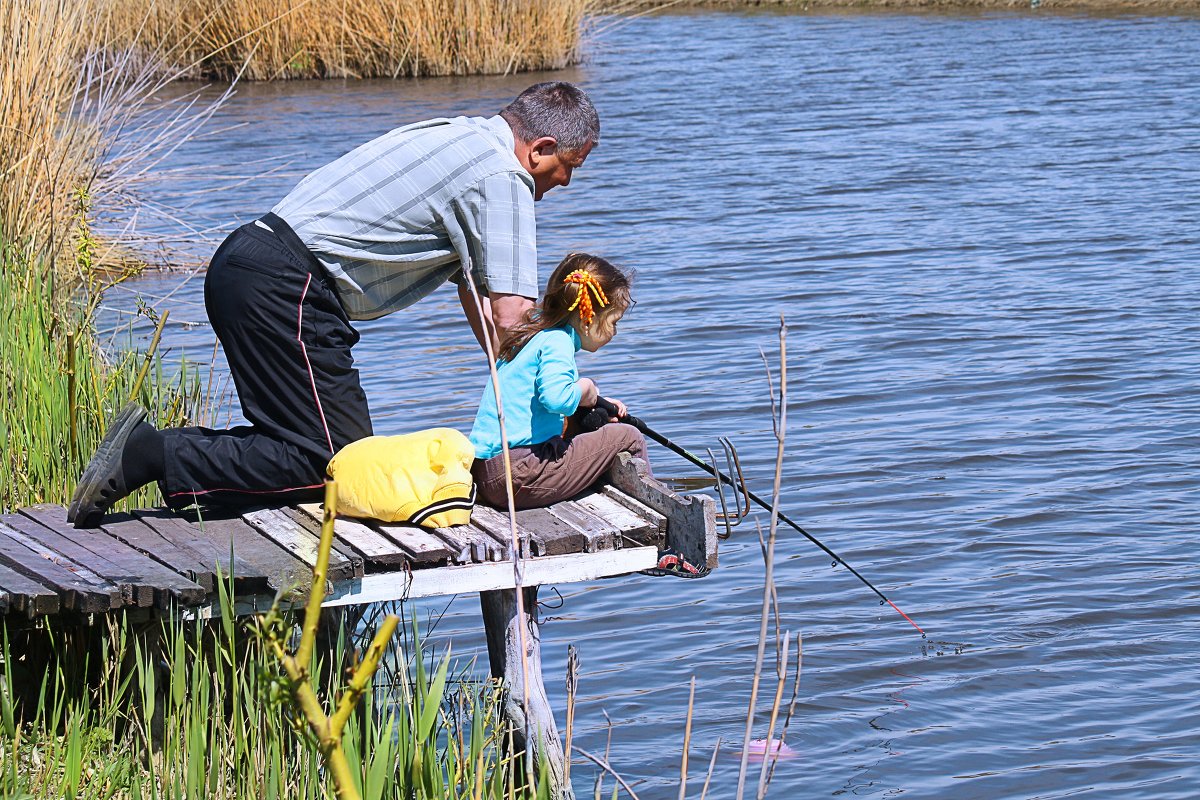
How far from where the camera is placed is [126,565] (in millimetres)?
3641

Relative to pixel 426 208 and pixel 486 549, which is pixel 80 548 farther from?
pixel 426 208

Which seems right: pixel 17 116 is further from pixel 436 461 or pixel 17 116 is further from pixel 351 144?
pixel 351 144

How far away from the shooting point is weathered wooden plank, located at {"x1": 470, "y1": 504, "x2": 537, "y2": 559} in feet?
12.6

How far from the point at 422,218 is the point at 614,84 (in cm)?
1538

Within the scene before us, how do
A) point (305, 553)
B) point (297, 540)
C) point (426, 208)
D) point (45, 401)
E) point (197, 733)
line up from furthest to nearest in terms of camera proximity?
point (45, 401), point (426, 208), point (297, 540), point (305, 553), point (197, 733)

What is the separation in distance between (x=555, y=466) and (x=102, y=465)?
42.9 inches

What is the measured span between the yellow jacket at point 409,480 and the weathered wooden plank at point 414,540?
3cm

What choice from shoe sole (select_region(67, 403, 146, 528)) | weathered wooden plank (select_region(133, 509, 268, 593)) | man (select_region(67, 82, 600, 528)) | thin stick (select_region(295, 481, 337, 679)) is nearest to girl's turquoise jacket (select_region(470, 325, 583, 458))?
man (select_region(67, 82, 600, 528))

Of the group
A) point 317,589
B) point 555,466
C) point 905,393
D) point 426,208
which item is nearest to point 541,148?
point 426,208

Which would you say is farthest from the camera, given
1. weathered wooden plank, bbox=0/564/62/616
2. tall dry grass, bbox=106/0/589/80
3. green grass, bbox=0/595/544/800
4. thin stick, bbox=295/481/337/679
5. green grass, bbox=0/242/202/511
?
tall dry grass, bbox=106/0/589/80

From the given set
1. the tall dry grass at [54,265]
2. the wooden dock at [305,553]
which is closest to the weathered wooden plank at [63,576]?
the wooden dock at [305,553]

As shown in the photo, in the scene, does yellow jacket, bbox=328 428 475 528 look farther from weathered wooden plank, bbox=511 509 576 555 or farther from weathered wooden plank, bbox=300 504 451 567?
weathered wooden plank, bbox=511 509 576 555

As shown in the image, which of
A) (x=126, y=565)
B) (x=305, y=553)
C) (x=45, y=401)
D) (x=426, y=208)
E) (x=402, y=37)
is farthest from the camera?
(x=402, y=37)

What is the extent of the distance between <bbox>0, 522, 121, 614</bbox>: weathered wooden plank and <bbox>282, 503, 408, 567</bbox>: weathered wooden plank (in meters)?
0.53
